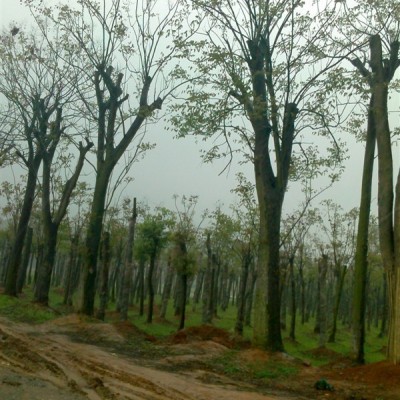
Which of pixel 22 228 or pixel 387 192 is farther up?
pixel 387 192

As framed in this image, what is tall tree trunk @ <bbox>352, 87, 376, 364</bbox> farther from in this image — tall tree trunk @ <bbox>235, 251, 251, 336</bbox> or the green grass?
the green grass

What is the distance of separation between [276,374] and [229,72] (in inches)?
354

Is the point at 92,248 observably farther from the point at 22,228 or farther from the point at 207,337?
the point at 22,228

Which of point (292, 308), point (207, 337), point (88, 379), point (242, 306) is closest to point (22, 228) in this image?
point (242, 306)

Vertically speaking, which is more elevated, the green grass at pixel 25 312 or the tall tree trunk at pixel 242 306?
the tall tree trunk at pixel 242 306

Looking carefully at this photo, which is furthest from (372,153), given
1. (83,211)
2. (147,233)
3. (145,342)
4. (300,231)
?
(83,211)

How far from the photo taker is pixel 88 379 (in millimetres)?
10312

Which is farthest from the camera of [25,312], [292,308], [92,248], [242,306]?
[292,308]

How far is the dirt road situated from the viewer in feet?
28.9

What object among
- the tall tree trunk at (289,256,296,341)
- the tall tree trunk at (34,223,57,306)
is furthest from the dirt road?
the tall tree trunk at (289,256,296,341)

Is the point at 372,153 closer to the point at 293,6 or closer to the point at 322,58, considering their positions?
the point at 322,58

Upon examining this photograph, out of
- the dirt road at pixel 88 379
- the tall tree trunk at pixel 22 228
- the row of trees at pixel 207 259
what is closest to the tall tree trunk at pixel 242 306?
the row of trees at pixel 207 259

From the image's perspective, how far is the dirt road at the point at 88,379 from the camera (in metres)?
8.80

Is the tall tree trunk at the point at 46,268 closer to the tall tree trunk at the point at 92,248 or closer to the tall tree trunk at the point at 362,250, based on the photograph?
the tall tree trunk at the point at 92,248
